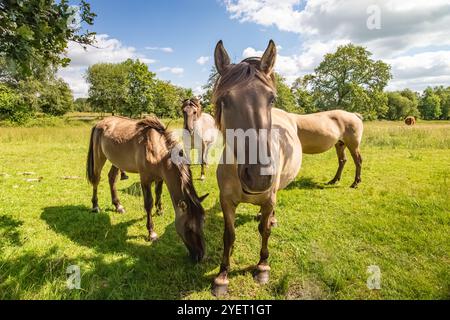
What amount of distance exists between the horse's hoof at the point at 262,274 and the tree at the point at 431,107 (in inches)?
3681

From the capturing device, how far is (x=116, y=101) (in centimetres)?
4131

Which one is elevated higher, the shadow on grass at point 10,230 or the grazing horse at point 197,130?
the grazing horse at point 197,130

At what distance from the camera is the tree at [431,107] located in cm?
7075

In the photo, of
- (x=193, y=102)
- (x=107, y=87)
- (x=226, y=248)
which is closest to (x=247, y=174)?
(x=226, y=248)

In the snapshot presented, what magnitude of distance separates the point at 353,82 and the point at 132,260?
3355 cm

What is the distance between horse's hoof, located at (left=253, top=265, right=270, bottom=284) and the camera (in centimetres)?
312

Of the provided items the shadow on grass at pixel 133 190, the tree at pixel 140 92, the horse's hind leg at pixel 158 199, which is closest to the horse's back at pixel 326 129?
the horse's hind leg at pixel 158 199

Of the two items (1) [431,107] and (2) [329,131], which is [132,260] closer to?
(2) [329,131]

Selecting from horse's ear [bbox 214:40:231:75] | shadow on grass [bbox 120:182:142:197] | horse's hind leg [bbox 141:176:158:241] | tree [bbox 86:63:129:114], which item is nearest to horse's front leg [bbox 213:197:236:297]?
horse's ear [bbox 214:40:231:75]

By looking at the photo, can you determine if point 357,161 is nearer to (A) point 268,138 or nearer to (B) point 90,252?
(A) point 268,138

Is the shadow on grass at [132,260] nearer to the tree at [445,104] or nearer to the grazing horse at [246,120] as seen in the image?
the grazing horse at [246,120]

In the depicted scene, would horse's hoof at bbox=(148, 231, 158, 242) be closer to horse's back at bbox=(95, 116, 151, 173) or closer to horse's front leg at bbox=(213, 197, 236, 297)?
horse's back at bbox=(95, 116, 151, 173)

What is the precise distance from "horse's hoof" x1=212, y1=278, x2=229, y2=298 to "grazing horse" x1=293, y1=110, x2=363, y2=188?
4.34 m
